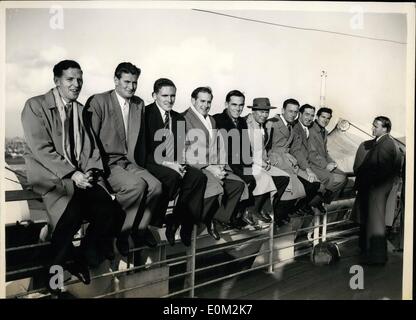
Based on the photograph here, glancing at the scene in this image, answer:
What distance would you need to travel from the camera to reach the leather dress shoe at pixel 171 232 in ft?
10.8

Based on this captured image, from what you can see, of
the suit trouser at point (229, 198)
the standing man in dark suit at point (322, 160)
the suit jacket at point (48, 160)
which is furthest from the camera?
the standing man in dark suit at point (322, 160)

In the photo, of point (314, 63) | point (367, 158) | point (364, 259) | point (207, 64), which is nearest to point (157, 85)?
point (207, 64)

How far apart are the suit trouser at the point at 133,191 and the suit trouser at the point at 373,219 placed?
1.70 meters

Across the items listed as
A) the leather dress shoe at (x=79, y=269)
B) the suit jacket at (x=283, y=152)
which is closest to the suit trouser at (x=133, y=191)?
the leather dress shoe at (x=79, y=269)

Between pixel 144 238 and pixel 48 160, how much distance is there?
833mm

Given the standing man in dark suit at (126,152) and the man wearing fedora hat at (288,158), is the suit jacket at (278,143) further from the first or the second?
the standing man in dark suit at (126,152)

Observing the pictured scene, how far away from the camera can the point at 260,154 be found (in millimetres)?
3562

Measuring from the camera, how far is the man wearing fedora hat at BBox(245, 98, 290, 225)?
355 cm

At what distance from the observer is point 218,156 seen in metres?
3.44

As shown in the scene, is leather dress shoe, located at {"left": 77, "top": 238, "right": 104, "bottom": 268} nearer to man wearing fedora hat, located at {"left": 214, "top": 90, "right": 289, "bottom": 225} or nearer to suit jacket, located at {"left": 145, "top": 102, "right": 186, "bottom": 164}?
suit jacket, located at {"left": 145, "top": 102, "right": 186, "bottom": 164}

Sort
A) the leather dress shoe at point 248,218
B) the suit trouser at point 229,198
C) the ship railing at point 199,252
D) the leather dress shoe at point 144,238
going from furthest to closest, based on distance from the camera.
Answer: the leather dress shoe at point 248,218 → the suit trouser at point 229,198 → the leather dress shoe at point 144,238 → the ship railing at point 199,252

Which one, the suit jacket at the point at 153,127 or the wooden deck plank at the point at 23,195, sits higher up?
the suit jacket at the point at 153,127

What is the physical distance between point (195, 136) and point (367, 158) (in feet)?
4.64

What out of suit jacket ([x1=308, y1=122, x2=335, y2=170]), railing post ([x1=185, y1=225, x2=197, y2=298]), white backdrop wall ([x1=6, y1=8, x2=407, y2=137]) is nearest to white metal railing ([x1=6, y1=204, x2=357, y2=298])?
railing post ([x1=185, y1=225, x2=197, y2=298])
